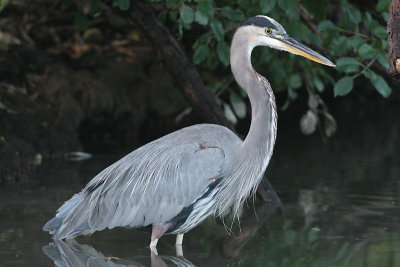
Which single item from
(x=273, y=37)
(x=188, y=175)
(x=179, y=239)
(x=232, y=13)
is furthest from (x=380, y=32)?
(x=179, y=239)

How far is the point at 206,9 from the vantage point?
18.7 ft

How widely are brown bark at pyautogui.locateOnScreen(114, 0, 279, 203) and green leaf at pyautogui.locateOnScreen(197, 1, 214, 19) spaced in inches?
34.7

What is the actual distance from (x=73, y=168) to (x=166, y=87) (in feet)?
12.2

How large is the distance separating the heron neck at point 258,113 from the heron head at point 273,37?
0.27ft

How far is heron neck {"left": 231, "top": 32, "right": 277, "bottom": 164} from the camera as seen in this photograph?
5.22 meters

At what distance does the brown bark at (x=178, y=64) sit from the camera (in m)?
6.52

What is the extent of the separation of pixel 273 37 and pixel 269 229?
4.97 ft

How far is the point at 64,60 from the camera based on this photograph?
36.3 ft

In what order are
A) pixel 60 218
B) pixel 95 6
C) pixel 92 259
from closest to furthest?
pixel 92 259
pixel 60 218
pixel 95 6

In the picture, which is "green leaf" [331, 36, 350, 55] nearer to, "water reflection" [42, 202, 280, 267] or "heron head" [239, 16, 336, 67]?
"heron head" [239, 16, 336, 67]

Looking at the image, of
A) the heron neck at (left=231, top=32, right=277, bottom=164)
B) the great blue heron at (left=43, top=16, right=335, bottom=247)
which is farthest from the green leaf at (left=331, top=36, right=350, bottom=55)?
the heron neck at (left=231, top=32, right=277, bottom=164)

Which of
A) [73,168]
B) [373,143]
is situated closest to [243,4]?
[73,168]

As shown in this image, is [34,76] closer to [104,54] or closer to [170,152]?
[104,54]

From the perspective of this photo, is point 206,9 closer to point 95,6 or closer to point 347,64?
point 347,64
